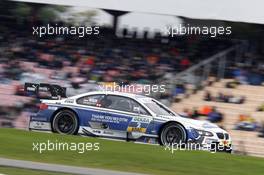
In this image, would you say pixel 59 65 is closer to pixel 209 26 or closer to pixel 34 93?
pixel 34 93

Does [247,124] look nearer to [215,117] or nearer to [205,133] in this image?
[215,117]

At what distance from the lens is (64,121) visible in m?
15.9

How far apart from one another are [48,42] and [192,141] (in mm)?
→ 8774

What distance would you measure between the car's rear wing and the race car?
1625 mm

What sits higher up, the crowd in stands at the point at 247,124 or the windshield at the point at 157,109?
the windshield at the point at 157,109

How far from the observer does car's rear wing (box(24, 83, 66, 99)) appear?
704 inches

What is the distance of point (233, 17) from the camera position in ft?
65.4

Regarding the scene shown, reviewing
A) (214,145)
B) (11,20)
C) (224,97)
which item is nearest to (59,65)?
(11,20)

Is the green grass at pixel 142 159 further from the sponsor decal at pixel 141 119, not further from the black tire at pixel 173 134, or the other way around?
the sponsor decal at pixel 141 119

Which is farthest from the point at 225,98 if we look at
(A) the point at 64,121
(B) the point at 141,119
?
(A) the point at 64,121

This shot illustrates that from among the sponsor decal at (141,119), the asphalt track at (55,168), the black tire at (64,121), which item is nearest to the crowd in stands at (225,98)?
the sponsor decal at (141,119)

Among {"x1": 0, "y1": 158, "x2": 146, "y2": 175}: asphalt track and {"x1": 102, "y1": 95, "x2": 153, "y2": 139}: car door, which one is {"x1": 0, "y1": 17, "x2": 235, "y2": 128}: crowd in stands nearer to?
{"x1": 102, "y1": 95, "x2": 153, "y2": 139}: car door

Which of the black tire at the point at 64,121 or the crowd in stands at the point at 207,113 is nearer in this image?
the black tire at the point at 64,121

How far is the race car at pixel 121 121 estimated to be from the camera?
49.5 feet
